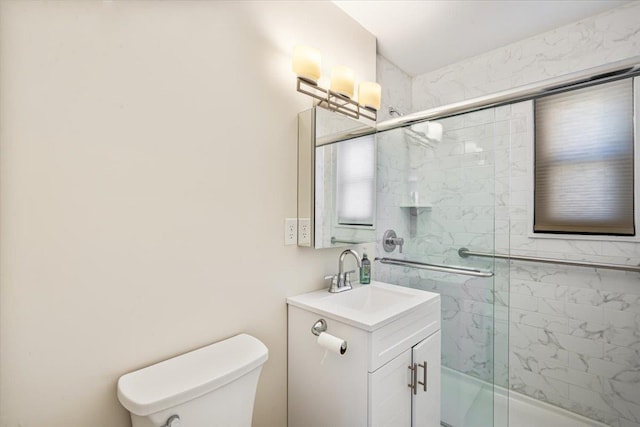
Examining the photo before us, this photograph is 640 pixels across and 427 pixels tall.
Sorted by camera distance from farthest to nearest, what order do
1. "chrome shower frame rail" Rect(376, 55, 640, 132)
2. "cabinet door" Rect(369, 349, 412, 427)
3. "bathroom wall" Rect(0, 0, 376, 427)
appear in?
"cabinet door" Rect(369, 349, 412, 427), "chrome shower frame rail" Rect(376, 55, 640, 132), "bathroom wall" Rect(0, 0, 376, 427)

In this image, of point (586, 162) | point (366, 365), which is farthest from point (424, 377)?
point (586, 162)

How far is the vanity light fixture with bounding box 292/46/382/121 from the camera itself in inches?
53.3

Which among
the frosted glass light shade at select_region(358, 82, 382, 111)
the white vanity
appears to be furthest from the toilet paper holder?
the frosted glass light shade at select_region(358, 82, 382, 111)

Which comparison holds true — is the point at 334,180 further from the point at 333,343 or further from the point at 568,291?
the point at 568,291

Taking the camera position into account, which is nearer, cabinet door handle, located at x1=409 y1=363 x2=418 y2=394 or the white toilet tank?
the white toilet tank

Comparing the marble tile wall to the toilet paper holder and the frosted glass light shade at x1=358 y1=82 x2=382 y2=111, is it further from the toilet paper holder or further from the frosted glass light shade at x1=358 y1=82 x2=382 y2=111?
the toilet paper holder

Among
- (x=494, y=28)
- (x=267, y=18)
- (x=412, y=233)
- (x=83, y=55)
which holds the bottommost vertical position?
(x=412, y=233)

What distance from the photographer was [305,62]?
1.35 m

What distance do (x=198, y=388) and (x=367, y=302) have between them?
38.3 inches

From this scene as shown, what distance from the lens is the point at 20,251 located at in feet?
2.49

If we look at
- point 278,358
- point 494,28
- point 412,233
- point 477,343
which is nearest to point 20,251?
point 278,358

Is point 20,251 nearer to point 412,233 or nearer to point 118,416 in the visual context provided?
point 118,416

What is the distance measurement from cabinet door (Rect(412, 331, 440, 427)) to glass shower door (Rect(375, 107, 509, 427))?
218 millimetres

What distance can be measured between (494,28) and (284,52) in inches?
56.2
